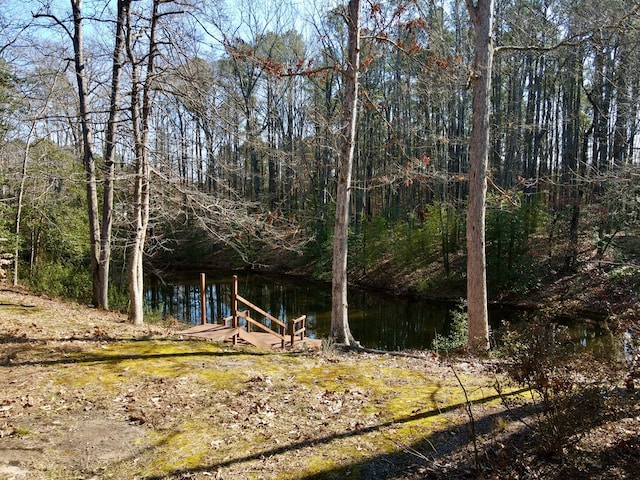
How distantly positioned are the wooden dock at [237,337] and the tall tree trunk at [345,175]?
30.4 inches

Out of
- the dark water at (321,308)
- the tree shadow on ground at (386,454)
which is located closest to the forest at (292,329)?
the tree shadow on ground at (386,454)

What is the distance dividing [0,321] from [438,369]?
7.42 metres

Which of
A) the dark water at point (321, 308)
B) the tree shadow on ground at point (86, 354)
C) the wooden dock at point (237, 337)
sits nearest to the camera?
the tree shadow on ground at point (86, 354)

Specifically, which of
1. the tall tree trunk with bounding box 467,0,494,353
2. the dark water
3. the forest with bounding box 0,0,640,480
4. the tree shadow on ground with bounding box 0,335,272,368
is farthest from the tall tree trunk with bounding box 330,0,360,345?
the dark water

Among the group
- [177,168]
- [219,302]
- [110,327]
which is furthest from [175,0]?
[219,302]

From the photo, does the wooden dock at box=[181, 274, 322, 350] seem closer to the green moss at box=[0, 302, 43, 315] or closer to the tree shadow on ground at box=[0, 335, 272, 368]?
the tree shadow on ground at box=[0, 335, 272, 368]

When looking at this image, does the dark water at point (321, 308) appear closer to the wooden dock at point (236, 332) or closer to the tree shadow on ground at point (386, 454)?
the wooden dock at point (236, 332)

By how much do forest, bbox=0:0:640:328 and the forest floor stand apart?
324 cm

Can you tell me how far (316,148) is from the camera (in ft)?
78.5

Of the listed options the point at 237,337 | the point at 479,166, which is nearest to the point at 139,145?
the point at 237,337

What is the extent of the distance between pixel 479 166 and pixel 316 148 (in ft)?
54.3

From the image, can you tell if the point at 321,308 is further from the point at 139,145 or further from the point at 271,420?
the point at 271,420

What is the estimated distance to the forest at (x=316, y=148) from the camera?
337 inches

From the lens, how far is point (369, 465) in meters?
3.42
